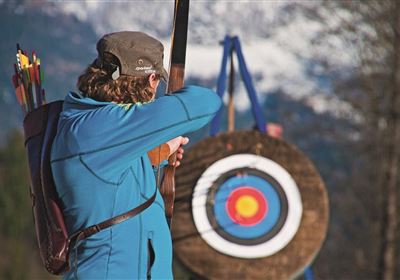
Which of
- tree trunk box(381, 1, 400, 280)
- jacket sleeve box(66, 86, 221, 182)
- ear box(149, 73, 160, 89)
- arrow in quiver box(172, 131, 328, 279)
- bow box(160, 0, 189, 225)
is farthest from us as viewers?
tree trunk box(381, 1, 400, 280)

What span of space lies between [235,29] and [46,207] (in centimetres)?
352

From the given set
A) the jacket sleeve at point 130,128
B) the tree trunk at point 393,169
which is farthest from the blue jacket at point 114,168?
the tree trunk at point 393,169

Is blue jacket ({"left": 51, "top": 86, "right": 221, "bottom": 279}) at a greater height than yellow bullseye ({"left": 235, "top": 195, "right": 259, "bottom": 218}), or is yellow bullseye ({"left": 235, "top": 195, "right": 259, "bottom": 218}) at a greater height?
blue jacket ({"left": 51, "top": 86, "right": 221, "bottom": 279})

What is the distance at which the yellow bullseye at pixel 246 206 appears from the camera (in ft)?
12.5

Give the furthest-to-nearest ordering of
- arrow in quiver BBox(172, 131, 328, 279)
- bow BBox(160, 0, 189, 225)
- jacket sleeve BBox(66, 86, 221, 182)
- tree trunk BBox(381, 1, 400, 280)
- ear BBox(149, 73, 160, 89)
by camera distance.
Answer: tree trunk BBox(381, 1, 400, 280)
arrow in quiver BBox(172, 131, 328, 279)
bow BBox(160, 0, 189, 225)
ear BBox(149, 73, 160, 89)
jacket sleeve BBox(66, 86, 221, 182)

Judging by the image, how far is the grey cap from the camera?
189 centimetres

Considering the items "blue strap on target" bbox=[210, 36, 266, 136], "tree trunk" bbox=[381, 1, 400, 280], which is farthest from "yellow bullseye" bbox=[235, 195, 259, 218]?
"tree trunk" bbox=[381, 1, 400, 280]

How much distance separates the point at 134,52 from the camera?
1915 mm

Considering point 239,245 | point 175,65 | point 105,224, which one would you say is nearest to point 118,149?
point 105,224

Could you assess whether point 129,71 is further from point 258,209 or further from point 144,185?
point 258,209

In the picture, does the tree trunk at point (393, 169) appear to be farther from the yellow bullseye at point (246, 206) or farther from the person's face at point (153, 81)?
the person's face at point (153, 81)

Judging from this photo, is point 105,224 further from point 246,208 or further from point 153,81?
point 246,208

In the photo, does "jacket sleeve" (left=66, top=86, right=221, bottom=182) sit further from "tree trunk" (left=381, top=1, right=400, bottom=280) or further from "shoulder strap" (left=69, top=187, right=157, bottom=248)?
"tree trunk" (left=381, top=1, right=400, bottom=280)

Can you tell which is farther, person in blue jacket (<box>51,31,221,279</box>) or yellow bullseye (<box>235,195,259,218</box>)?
yellow bullseye (<box>235,195,259,218</box>)
